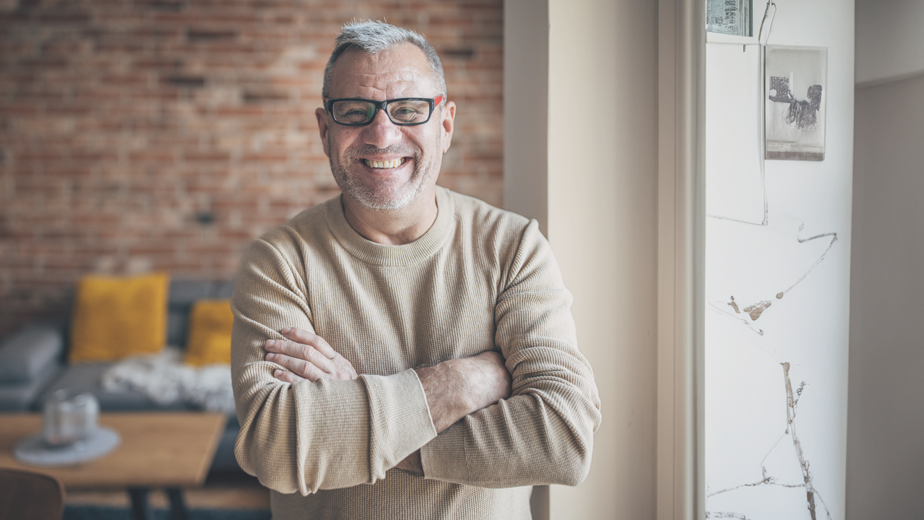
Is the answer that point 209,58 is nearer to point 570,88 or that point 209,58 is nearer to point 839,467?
point 570,88

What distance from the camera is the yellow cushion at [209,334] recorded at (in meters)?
3.27

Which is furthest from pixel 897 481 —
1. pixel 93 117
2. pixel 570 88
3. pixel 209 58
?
pixel 93 117

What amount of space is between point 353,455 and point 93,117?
3.63m

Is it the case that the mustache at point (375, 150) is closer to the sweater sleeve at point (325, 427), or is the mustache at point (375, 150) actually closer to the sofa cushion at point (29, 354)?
the sweater sleeve at point (325, 427)

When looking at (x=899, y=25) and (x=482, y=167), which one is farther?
(x=482, y=167)

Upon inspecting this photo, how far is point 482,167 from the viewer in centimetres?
387

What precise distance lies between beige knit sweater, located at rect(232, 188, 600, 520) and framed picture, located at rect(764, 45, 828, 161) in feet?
1.48

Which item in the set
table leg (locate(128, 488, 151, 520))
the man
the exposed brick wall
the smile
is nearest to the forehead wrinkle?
the man

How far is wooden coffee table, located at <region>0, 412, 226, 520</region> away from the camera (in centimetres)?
190

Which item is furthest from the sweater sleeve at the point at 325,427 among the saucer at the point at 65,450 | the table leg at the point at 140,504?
the table leg at the point at 140,504

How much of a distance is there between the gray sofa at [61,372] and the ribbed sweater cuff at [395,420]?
218 cm

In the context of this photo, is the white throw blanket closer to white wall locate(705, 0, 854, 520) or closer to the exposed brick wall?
the exposed brick wall

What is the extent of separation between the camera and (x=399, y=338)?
1.11m

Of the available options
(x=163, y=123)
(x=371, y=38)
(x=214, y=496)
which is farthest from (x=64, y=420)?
(x=163, y=123)
